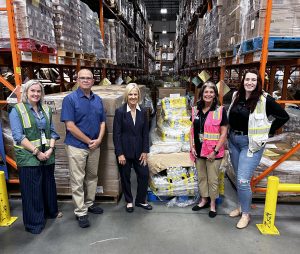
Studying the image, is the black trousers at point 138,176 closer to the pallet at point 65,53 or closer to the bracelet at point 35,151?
the bracelet at point 35,151

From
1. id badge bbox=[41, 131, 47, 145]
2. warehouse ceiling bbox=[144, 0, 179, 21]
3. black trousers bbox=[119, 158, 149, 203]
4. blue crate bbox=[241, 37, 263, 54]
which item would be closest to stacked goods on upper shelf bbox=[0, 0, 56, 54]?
id badge bbox=[41, 131, 47, 145]

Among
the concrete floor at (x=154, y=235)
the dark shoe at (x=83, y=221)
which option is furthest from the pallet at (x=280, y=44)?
the dark shoe at (x=83, y=221)

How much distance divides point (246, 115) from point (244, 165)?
0.63 metres

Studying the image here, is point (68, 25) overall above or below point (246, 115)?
above

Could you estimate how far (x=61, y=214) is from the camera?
363cm

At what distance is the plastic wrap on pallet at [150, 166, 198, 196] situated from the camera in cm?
396

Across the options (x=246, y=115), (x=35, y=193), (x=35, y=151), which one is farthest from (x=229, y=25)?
(x=35, y=193)

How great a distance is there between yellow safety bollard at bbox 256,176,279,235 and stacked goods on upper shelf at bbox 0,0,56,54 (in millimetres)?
3519

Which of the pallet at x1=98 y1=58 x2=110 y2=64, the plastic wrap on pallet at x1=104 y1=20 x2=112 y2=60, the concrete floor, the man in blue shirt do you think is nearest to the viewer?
the concrete floor

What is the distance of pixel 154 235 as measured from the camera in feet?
10.5

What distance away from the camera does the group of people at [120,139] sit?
307 centimetres

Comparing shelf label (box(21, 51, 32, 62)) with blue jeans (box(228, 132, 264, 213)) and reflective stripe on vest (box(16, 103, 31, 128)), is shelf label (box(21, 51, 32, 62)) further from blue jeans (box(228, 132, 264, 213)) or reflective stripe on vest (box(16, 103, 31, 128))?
blue jeans (box(228, 132, 264, 213))

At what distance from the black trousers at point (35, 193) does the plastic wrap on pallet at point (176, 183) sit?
1.56 metres

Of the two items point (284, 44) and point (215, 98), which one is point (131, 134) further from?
point (284, 44)
